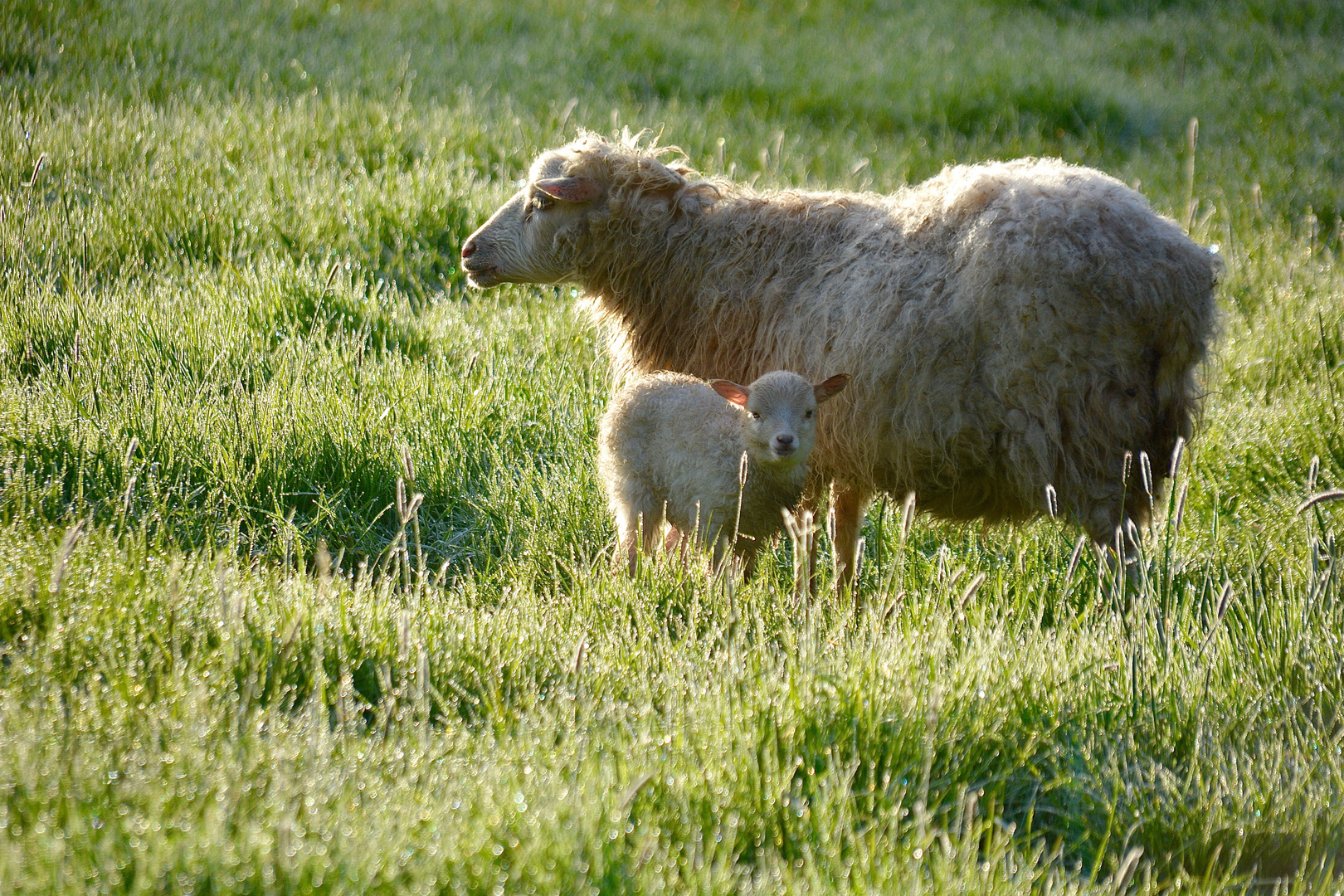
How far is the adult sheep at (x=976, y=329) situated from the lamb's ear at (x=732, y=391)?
1.40ft

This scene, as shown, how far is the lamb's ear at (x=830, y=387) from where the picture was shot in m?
3.59

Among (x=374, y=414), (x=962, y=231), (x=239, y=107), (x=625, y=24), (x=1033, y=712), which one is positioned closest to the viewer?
(x=1033, y=712)

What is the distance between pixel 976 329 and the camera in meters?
3.71

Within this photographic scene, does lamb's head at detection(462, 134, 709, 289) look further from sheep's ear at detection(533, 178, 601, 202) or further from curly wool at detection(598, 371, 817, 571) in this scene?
curly wool at detection(598, 371, 817, 571)

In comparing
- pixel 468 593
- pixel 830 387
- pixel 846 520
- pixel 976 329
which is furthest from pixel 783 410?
pixel 468 593

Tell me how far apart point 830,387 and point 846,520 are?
1.00 m

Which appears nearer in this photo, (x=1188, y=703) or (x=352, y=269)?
(x=1188, y=703)

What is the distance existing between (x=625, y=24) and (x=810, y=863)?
37.5ft

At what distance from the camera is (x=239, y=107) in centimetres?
790

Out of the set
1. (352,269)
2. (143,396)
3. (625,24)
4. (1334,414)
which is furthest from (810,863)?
(625,24)

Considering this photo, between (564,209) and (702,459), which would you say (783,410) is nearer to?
(702,459)

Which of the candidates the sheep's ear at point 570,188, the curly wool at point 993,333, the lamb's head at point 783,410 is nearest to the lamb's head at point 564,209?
the sheep's ear at point 570,188

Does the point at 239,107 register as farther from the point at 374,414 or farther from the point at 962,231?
the point at 962,231

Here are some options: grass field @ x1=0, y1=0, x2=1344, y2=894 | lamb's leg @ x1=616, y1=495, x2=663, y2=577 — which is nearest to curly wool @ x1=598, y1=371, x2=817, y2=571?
lamb's leg @ x1=616, y1=495, x2=663, y2=577
